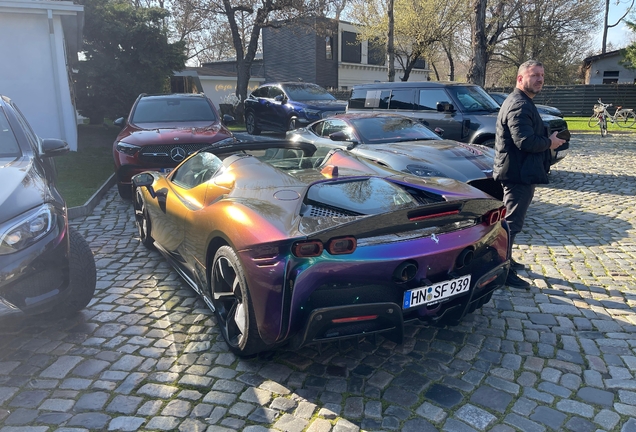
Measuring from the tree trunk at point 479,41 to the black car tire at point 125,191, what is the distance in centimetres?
1256

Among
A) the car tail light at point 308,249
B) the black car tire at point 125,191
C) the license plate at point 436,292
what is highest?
the car tail light at point 308,249

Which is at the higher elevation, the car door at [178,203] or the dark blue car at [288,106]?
the dark blue car at [288,106]

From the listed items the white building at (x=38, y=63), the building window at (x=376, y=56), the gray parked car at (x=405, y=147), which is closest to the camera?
the gray parked car at (x=405, y=147)

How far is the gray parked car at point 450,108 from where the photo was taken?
358 inches

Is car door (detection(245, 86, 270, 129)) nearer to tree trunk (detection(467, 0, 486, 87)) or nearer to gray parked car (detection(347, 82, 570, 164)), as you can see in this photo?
gray parked car (detection(347, 82, 570, 164))

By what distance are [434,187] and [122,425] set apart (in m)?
2.50

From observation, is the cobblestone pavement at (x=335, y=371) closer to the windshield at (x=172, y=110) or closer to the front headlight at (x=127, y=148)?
the front headlight at (x=127, y=148)

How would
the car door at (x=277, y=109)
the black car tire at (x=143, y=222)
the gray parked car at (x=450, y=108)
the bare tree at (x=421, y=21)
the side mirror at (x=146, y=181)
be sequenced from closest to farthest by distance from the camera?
1. the side mirror at (x=146, y=181)
2. the black car tire at (x=143, y=222)
3. the gray parked car at (x=450, y=108)
4. the car door at (x=277, y=109)
5. the bare tree at (x=421, y=21)

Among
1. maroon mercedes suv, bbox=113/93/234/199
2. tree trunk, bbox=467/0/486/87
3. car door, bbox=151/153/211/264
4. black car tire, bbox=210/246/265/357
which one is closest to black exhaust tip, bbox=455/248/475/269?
black car tire, bbox=210/246/265/357

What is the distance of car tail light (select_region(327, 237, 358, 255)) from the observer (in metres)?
2.66

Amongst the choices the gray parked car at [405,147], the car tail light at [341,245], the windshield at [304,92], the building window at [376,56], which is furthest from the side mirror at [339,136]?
the building window at [376,56]

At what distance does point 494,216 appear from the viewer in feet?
10.9

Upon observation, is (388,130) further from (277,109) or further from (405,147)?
(277,109)

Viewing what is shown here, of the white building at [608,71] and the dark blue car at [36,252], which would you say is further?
the white building at [608,71]
